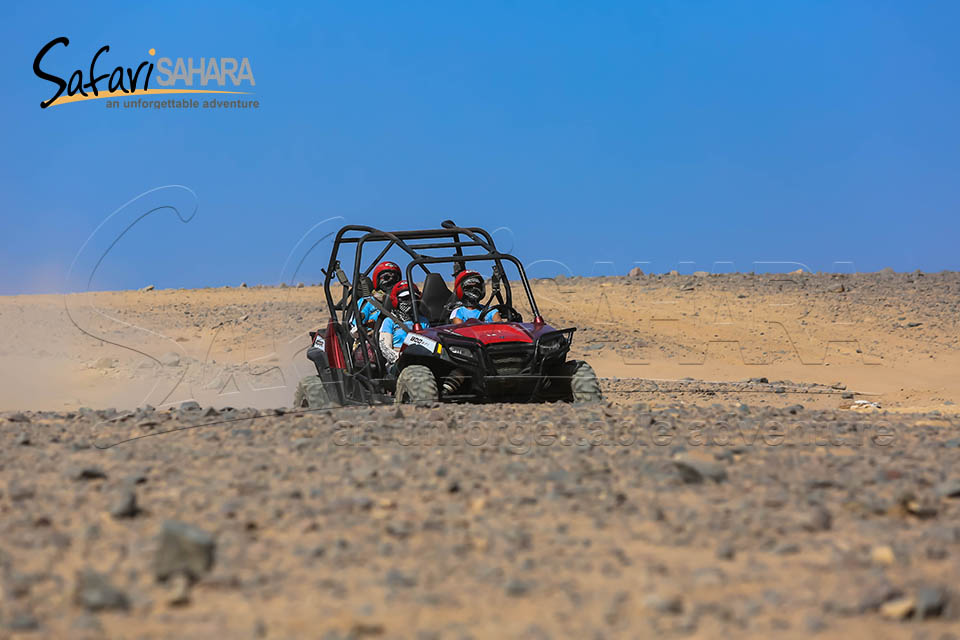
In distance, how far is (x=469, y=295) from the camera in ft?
43.5

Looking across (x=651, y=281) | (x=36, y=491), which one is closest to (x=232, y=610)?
(x=36, y=491)

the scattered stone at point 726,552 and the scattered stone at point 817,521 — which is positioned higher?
the scattered stone at point 817,521

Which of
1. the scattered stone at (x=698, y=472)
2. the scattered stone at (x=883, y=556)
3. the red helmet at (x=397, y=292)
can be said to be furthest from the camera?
the red helmet at (x=397, y=292)

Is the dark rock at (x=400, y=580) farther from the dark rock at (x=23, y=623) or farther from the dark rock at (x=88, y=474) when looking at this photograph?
the dark rock at (x=88, y=474)

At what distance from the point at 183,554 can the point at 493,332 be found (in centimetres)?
731

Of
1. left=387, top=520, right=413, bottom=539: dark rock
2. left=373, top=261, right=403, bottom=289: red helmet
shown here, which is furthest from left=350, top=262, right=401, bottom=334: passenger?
left=387, top=520, right=413, bottom=539: dark rock

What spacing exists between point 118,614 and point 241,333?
27195 mm

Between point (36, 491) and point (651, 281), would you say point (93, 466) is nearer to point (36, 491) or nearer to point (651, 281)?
point (36, 491)

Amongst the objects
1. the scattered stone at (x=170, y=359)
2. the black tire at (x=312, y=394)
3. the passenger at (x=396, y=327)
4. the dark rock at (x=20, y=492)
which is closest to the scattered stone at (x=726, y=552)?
the dark rock at (x=20, y=492)

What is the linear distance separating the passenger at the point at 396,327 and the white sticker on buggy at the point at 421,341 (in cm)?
19

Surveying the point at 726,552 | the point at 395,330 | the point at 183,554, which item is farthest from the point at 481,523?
the point at 395,330

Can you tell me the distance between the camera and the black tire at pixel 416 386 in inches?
454

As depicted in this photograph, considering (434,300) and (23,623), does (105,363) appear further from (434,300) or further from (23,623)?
(23,623)

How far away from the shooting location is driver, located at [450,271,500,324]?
1309 centimetres
